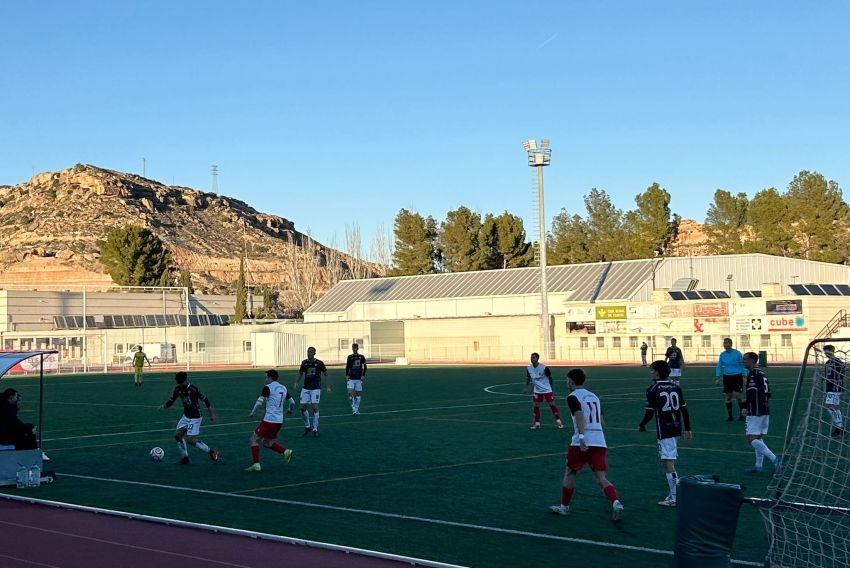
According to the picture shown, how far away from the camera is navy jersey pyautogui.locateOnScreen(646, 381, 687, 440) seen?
46.7ft

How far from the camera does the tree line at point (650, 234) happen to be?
106500mm

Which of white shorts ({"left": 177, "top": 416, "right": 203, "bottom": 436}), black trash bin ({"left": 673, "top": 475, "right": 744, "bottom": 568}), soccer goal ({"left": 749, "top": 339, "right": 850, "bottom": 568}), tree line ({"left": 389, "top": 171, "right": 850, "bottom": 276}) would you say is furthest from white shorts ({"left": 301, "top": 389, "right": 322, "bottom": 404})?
tree line ({"left": 389, "top": 171, "right": 850, "bottom": 276})

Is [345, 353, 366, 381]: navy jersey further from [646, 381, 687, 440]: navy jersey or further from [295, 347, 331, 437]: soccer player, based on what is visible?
[646, 381, 687, 440]: navy jersey

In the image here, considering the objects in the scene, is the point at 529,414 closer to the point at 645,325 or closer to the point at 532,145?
the point at 645,325

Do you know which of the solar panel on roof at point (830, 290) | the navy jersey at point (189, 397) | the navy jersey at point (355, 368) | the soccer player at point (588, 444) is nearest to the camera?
the soccer player at point (588, 444)

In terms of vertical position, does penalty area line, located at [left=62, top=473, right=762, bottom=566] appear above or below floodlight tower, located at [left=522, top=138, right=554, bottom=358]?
below

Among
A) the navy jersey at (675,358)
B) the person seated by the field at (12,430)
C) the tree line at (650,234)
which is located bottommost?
the person seated by the field at (12,430)

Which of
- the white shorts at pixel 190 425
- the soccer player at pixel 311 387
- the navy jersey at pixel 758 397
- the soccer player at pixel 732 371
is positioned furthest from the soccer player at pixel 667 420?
the soccer player at pixel 311 387

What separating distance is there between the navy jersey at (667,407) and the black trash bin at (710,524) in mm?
5079

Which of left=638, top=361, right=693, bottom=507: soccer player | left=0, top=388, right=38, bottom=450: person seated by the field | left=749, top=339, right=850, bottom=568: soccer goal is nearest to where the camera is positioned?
left=749, top=339, right=850, bottom=568: soccer goal

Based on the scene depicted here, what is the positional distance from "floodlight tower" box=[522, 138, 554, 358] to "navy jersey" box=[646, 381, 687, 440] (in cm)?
5816

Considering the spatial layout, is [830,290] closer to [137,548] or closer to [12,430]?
[12,430]

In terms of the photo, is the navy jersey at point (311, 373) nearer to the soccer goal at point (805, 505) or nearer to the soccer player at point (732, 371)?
the soccer player at point (732, 371)

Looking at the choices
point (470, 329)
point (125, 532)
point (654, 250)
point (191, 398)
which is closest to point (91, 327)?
point (470, 329)
